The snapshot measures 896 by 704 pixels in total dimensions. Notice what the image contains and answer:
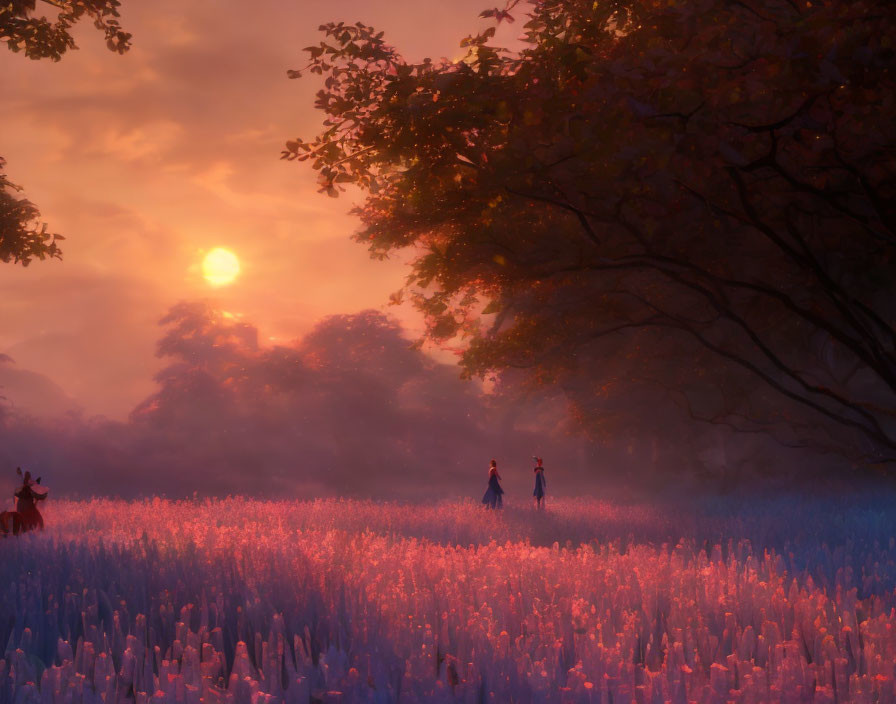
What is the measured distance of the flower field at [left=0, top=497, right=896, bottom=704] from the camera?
11.0 feet

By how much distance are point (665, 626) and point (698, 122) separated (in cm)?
421

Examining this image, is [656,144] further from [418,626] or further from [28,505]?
[28,505]

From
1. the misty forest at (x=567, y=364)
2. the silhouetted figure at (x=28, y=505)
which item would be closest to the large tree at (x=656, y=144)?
the misty forest at (x=567, y=364)

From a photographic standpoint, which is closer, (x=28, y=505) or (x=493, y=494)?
(x=28, y=505)

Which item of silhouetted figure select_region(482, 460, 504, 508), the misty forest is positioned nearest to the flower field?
the misty forest

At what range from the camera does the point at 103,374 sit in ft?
511

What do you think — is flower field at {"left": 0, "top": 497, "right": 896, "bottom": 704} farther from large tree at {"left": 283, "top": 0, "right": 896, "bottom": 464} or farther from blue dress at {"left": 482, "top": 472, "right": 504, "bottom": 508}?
blue dress at {"left": 482, "top": 472, "right": 504, "bottom": 508}

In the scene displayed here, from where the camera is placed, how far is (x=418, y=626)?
4.52 meters

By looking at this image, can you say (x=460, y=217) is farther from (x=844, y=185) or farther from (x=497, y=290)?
(x=497, y=290)

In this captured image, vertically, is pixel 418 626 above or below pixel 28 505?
below

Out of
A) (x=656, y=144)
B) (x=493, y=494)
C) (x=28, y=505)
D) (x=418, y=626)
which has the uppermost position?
(x=656, y=144)

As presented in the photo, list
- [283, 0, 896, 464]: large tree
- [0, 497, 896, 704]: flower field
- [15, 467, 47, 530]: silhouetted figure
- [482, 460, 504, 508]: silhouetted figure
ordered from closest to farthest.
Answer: [0, 497, 896, 704]: flower field < [283, 0, 896, 464]: large tree < [15, 467, 47, 530]: silhouetted figure < [482, 460, 504, 508]: silhouetted figure

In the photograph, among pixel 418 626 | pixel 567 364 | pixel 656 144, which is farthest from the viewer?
pixel 567 364

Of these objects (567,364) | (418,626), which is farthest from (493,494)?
(418,626)
